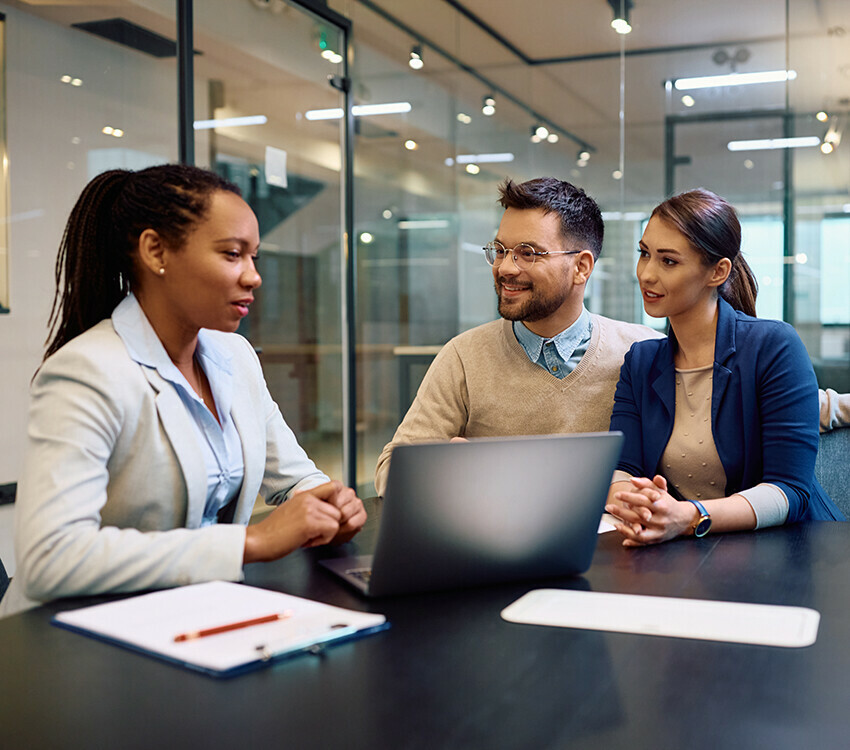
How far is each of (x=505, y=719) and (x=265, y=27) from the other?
3.99 m

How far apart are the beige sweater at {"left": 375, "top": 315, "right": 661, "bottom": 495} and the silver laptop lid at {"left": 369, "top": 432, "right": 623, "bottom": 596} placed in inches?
36.6

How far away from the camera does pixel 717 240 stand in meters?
2.01

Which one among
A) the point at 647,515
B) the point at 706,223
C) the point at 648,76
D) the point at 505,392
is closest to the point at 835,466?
the point at 706,223

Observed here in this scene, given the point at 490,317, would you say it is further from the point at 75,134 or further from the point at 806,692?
the point at 806,692

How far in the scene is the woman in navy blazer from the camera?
5.93 feet

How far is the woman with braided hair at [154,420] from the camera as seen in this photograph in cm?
116

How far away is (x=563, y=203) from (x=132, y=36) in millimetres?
1907

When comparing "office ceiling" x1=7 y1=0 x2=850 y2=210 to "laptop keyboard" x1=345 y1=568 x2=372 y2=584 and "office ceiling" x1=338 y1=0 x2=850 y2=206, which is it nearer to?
"office ceiling" x1=338 y1=0 x2=850 y2=206

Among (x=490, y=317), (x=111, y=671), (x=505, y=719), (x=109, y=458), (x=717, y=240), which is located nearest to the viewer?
(x=505, y=719)

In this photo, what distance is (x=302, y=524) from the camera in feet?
4.12

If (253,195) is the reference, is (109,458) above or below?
below

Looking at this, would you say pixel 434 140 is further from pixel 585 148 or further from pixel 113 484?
pixel 113 484

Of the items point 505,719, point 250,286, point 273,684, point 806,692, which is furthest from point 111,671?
point 250,286

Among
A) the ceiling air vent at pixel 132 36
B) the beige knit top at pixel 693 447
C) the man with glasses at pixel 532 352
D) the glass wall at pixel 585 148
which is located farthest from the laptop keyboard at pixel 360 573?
the glass wall at pixel 585 148
